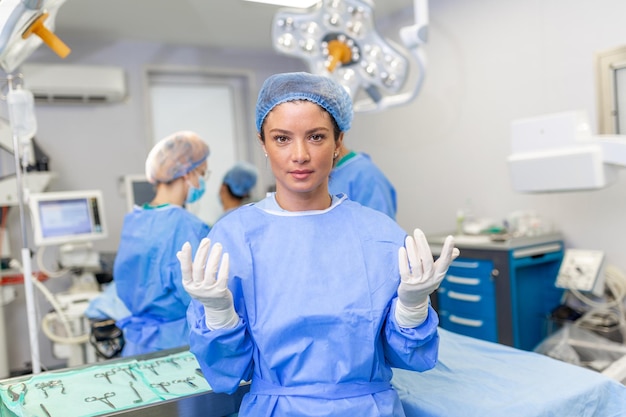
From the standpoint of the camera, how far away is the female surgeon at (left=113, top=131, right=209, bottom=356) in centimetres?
193

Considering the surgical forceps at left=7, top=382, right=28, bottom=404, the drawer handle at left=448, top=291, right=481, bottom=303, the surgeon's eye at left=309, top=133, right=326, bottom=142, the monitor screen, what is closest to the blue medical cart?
the drawer handle at left=448, top=291, right=481, bottom=303

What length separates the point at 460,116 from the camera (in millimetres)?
3844

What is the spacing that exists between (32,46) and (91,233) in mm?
1396

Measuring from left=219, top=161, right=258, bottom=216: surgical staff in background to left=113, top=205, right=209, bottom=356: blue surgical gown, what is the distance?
1.81 m

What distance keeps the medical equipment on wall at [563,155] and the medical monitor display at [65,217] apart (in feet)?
7.91

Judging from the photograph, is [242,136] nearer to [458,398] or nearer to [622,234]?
[622,234]

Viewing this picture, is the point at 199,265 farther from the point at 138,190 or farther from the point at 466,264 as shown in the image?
the point at 138,190

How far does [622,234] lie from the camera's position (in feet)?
9.70

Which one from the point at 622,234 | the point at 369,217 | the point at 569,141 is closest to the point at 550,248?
the point at 622,234

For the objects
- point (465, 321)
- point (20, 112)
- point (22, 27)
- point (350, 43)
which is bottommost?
point (465, 321)

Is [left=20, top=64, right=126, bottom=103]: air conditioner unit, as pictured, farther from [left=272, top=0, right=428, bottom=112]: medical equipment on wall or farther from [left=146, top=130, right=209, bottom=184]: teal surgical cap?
[left=146, top=130, right=209, bottom=184]: teal surgical cap

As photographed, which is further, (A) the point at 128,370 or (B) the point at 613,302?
(B) the point at 613,302

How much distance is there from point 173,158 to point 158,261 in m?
0.41

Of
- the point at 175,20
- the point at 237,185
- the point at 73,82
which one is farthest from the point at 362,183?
the point at 73,82
